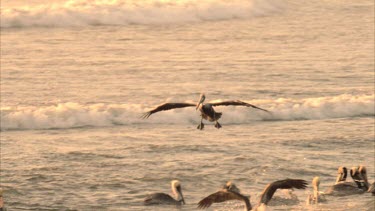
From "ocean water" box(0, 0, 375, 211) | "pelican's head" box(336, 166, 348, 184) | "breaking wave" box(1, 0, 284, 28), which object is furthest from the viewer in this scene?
"breaking wave" box(1, 0, 284, 28)

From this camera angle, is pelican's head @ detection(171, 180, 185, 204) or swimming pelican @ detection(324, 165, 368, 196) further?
swimming pelican @ detection(324, 165, 368, 196)

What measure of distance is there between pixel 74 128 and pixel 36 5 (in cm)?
2026

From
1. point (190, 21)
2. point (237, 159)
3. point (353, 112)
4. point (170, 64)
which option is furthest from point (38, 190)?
point (190, 21)

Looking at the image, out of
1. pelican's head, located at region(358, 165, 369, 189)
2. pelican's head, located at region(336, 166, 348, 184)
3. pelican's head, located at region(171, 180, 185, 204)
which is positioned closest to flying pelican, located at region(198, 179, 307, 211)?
pelican's head, located at region(171, 180, 185, 204)

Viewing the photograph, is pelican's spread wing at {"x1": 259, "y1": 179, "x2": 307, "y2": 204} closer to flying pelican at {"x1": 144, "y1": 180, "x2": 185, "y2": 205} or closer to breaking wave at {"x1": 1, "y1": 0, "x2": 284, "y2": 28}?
flying pelican at {"x1": 144, "y1": 180, "x2": 185, "y2": 205}

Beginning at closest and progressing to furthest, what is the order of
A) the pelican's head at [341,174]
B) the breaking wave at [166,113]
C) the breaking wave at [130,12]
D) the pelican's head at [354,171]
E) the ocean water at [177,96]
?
the pelican's head at [341,174], the pelican's head at [354,171], the ocean water at [177,96], the breaking wave at [166,113], the breaking wave at [130,12]

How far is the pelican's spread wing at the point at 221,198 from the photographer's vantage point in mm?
21734

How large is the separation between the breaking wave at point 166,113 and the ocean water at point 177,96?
0.14ft

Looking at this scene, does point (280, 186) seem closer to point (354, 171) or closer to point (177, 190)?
point (177, 190)

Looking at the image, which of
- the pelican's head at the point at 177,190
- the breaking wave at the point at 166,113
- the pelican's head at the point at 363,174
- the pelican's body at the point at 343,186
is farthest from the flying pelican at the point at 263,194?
the breaking wave at the point at 166,113

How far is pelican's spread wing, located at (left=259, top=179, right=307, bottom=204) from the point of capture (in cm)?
2164

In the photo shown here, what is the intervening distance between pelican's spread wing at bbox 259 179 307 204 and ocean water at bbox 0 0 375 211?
1615 millimetres

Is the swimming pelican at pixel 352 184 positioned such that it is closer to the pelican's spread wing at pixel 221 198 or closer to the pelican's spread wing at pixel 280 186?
the pelican's spread wing at pixel 280 186

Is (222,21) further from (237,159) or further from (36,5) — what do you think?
(237,159)
